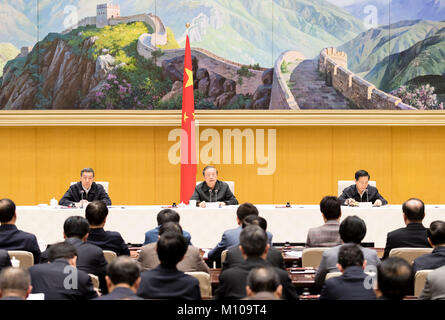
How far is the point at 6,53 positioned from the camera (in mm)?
9555

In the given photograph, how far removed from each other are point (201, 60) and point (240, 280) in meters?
6.74

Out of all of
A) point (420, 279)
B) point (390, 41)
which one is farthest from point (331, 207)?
point (390, 41)

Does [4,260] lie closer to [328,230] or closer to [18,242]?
[18,242]

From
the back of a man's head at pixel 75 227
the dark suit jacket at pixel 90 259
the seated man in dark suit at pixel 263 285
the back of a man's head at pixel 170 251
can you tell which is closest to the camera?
the seated man in dark suit at pixel 263 285

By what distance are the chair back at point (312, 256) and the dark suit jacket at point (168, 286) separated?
Answer: 1.57m

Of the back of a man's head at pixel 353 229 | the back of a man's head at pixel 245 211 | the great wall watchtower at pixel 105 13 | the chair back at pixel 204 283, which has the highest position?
the great wall watchtower at pixel 105 13

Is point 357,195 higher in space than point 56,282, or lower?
higher

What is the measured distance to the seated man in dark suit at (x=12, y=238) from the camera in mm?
4465

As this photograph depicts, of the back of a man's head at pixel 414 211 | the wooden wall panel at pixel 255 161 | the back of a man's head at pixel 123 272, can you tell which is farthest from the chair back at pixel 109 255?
the wooden wall panel at pixel 255 161

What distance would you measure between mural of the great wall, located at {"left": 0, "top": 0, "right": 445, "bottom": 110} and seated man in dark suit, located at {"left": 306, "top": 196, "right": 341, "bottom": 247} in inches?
188

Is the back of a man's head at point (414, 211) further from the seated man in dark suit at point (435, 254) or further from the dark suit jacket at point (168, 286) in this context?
the dark suit jacket at point (168, 286)

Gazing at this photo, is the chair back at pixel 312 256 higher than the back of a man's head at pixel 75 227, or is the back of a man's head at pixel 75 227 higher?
the back of a man's head at pixel 75 227

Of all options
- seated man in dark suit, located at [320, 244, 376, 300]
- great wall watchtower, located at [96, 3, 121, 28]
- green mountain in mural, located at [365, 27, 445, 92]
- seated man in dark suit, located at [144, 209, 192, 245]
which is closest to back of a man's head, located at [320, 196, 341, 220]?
seated man in dark suit, located at [144, 209, 192, 245]
